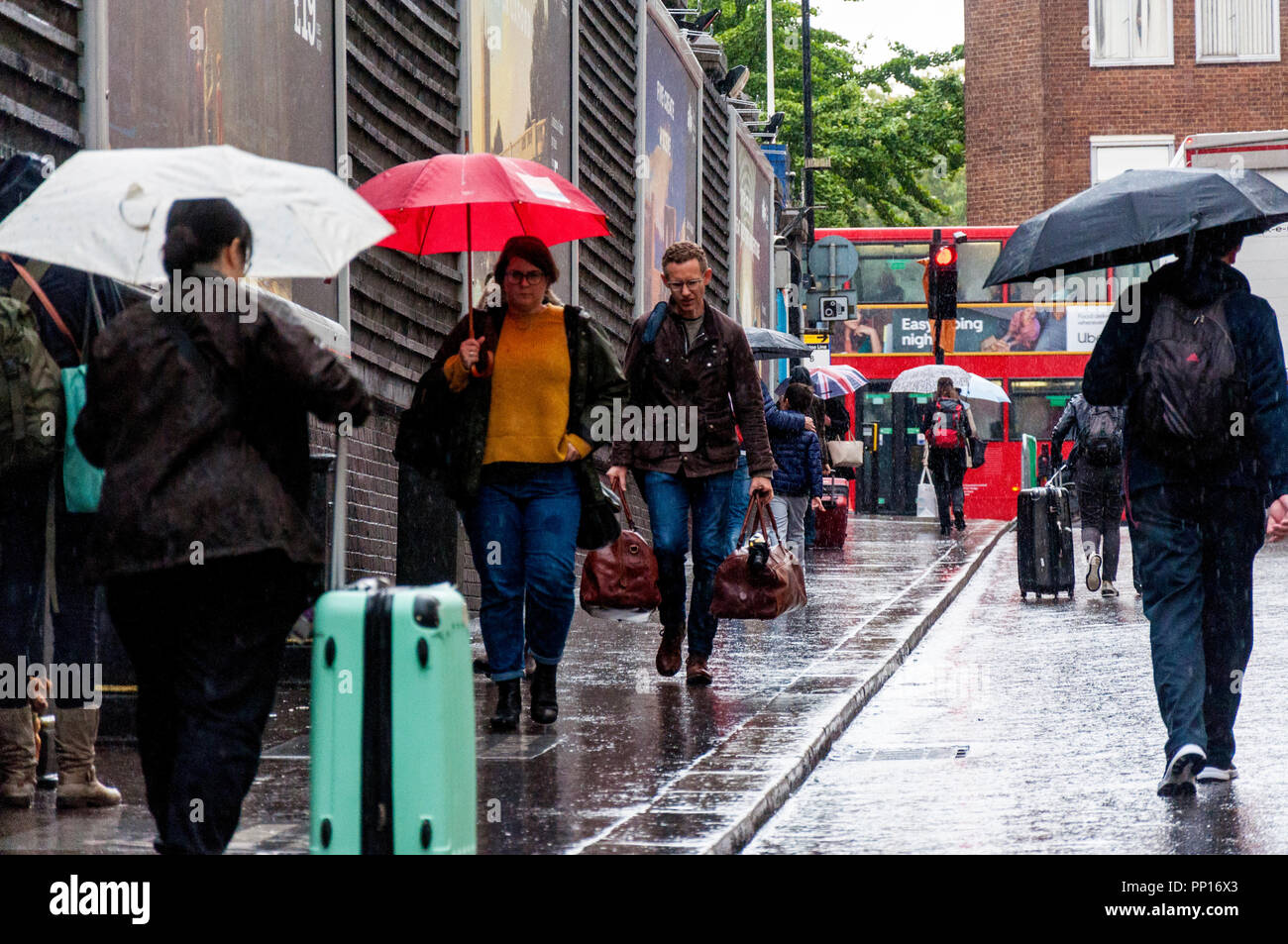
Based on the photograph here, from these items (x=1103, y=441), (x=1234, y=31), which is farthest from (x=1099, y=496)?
(x=1234, y=31)

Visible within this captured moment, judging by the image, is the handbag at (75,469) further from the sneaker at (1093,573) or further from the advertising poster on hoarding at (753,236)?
the advertising poster on hoarding at (753,236)

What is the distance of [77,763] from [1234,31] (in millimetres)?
39003

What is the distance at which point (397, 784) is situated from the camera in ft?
14.5

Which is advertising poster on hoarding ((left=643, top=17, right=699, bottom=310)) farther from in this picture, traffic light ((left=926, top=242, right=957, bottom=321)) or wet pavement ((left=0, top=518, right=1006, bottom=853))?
wet pavement ((left=0, top=518, right=1006, bottom=853))

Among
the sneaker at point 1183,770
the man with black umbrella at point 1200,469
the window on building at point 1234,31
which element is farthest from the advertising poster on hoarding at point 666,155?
the window on building at point 1234,31

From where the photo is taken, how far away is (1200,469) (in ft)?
21.1

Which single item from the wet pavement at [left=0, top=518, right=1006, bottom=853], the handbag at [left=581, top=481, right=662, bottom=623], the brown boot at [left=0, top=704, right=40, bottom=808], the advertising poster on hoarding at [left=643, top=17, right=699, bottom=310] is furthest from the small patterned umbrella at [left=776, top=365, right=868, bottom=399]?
the brown boot at [left=0, top=704, right=40, bottom=808]

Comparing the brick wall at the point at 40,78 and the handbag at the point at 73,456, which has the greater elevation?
the brick wall at the point at 40,78

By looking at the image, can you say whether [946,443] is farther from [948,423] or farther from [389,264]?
[389,264]

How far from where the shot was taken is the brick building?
4103 cm

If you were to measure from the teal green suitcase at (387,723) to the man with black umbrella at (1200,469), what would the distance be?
2.85 metres

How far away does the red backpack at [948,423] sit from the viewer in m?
22.9

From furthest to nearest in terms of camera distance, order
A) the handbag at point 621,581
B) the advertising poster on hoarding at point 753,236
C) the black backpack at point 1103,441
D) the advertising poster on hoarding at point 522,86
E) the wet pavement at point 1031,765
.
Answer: the advertising poster on hoarding at point 753,236 → the black backpack at point 1103,441 → the advertising poster on hoarding at point 522,86 → the handbag at point 621,581 → the wet pavement at point 1031,765
